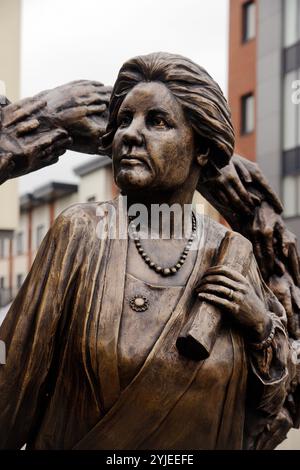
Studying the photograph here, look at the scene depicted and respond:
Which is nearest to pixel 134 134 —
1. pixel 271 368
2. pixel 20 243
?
pixel 271 368

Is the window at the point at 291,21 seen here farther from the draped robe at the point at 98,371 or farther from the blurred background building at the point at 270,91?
the draped robe at the point at 98,371

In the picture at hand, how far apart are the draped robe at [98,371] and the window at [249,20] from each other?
1576 centimetres

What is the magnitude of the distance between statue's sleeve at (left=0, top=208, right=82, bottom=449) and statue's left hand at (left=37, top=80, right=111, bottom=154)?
915mm

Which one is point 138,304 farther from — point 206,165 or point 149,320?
point 206,165

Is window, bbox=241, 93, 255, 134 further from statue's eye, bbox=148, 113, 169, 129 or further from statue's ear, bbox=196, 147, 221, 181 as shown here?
statue's eye, bbox=148, 113, 169, 129

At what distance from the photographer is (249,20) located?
58.3ft

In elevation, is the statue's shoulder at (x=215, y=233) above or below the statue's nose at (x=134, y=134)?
below

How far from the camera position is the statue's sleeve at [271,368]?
245cm

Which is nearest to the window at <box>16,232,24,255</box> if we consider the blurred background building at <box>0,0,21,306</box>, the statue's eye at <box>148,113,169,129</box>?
the blurred background building at <box>0,0,21,306</box>

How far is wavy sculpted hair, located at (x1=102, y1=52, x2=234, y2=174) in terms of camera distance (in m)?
2.46

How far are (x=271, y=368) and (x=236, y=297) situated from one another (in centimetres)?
28

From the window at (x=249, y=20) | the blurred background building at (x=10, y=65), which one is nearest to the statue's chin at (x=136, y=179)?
the blurred background building at (x=10, y=65)

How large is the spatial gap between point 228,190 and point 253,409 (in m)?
1.10
